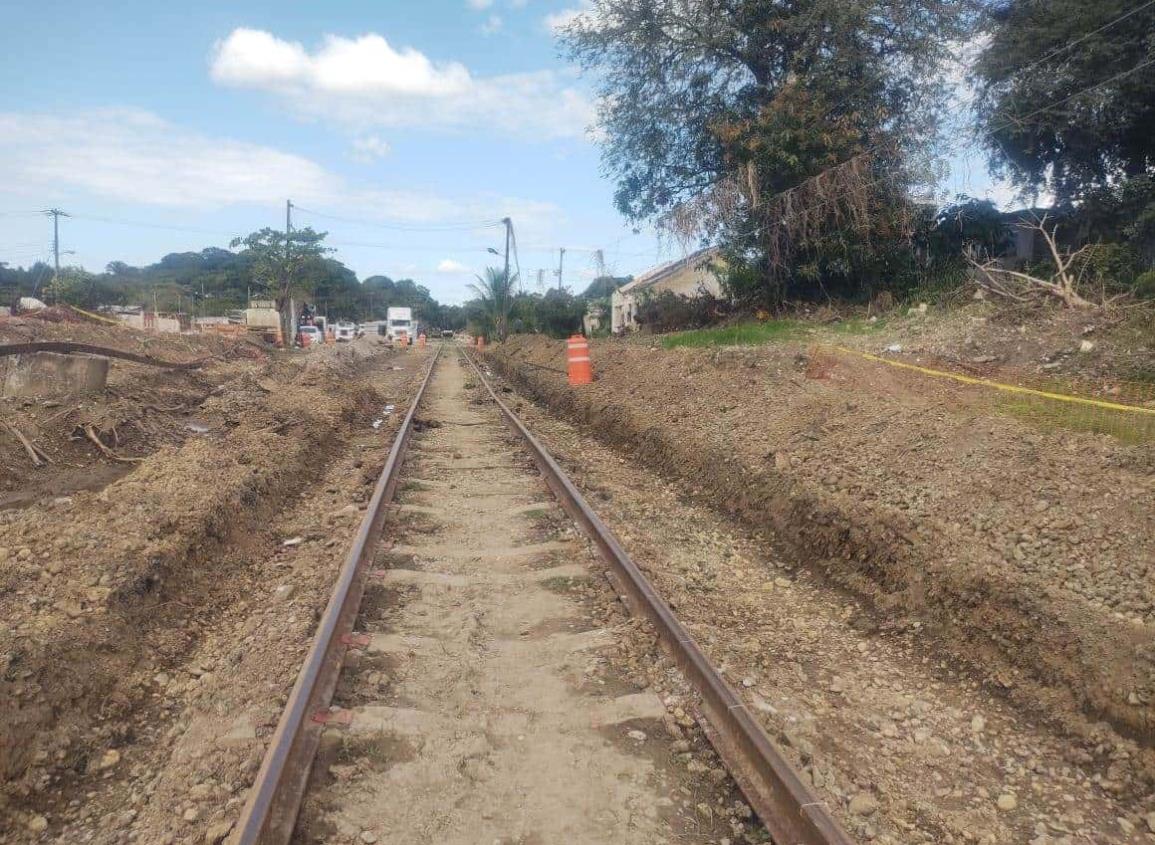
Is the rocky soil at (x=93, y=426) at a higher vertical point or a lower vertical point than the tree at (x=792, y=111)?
lower

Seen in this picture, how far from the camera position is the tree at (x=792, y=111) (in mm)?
18969

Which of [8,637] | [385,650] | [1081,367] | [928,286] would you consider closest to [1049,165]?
[928,286]

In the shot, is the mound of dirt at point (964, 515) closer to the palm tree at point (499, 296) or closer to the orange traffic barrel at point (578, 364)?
the orange traffic barrel at point (578, 364)

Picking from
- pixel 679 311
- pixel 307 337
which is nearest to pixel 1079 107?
pixel 679 311

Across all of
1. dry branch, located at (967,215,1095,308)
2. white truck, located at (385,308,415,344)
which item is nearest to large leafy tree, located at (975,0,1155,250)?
dry branch, located at (967,215,1095,308)

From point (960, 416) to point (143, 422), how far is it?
9.03 metres

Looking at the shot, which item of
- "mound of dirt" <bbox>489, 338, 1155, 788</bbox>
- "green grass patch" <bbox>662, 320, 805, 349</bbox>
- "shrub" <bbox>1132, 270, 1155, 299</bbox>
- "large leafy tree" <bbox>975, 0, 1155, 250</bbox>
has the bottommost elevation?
"mound of dirt" <bbox>489, 338, 1155, 788</bbox>

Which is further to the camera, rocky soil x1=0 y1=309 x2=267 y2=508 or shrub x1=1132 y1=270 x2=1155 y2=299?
shrub x1=1132 y1=270 x2=1155 y2=299

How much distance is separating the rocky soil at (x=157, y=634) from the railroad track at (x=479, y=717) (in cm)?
23

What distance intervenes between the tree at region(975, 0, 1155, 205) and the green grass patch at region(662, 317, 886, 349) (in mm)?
5305

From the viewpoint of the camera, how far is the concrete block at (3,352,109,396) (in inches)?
384

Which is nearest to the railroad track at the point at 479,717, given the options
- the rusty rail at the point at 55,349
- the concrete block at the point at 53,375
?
the rusty rail at the point at 55,349

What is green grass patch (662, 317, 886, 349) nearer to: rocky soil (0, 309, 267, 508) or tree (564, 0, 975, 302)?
tree (564, 0, 975, 302)

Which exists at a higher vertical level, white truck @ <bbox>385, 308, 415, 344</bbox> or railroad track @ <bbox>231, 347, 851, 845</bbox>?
white truck @ <bbox>385, 308, 415, 344</bbox>
